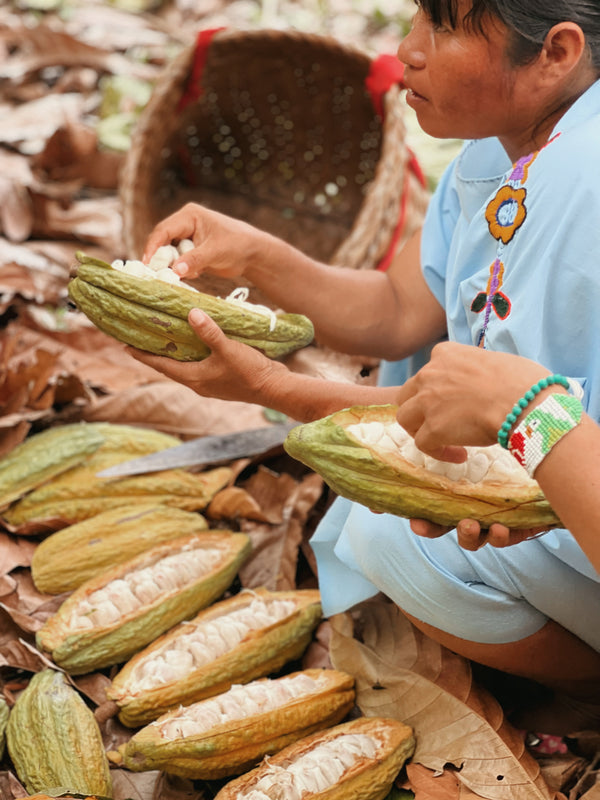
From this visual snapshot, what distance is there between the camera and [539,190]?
65.5 inches

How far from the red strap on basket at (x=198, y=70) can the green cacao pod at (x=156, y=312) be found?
2111 mm

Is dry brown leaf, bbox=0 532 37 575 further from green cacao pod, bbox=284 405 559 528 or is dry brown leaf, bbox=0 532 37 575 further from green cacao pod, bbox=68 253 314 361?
green cacao pod, bbox=284 405 559 528

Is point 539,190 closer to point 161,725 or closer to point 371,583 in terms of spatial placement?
point 371,583

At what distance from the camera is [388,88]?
11.3ft

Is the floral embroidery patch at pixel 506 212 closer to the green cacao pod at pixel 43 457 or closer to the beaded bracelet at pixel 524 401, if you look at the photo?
the beaded bracelet at pixel 524 401

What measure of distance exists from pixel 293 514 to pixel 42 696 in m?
0.90

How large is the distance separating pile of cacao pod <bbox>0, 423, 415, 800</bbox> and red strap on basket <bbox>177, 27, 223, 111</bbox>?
5.80ft

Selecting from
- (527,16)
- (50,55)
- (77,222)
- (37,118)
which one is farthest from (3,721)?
(50,55)

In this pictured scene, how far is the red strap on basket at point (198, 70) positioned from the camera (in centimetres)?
363

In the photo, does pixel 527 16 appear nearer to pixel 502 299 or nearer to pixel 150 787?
pixel 502 299

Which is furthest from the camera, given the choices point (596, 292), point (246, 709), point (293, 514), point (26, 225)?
point (26, 225)

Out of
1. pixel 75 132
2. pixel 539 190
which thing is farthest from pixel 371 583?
pixel 75 132

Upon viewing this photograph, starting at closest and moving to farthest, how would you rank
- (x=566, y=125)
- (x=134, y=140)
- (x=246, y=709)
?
(x=566, y=125) → (x=246, y=709) → (x=134, y=140)

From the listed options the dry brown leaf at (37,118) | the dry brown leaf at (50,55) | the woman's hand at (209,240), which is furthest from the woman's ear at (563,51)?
the dry brown leaf at (50,55)
